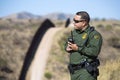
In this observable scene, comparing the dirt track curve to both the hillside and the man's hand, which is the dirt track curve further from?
the man's hand

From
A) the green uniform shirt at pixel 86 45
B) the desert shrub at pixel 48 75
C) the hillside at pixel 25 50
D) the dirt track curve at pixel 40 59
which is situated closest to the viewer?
the green uniform shirt at pixel 86 45

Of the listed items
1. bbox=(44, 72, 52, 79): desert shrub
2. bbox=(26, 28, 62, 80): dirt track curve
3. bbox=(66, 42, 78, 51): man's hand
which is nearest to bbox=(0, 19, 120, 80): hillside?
bbox=(44, 72, 52, 79): desert shrub

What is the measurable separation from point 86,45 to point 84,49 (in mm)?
243

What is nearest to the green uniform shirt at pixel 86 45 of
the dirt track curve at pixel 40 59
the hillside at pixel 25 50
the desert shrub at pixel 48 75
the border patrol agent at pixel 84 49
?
the border patrol agent at pixel 84 49

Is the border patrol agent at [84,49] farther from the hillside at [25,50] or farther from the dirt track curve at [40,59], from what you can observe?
the hillside at [25,50]

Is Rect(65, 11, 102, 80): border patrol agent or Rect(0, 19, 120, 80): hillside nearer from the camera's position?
Rect(65, 11, 102, 80): border patrol agent

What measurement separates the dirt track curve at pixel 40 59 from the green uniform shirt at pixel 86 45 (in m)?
34.3

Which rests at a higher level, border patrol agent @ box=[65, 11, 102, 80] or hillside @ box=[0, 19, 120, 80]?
border patrol agent @ box=[65, 11, 102, 80]

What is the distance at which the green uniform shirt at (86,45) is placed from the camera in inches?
351

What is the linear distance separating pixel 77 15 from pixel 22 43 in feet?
179

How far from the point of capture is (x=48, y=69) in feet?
167

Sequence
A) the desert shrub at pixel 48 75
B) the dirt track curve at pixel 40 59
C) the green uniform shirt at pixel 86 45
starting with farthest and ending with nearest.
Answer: the dirt track curve at pixel 40 59 < the desert shrub at pixel 48 75 < the green uniform shirt at pixel 86 45

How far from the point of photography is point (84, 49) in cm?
892

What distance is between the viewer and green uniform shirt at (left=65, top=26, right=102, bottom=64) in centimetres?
891
